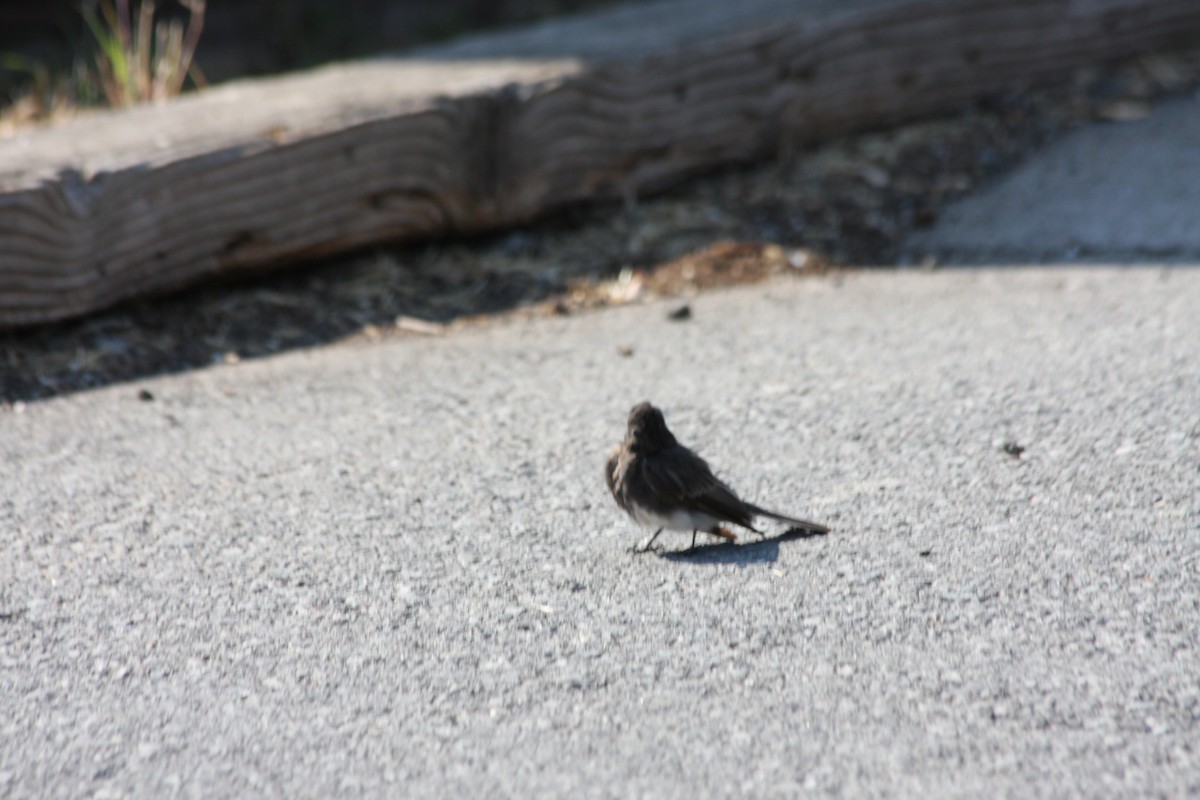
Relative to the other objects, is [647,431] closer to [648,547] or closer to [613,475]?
[613,475]

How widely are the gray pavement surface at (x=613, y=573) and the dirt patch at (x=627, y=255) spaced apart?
302 millimetres

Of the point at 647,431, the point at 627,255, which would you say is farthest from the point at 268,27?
the point at 647,431

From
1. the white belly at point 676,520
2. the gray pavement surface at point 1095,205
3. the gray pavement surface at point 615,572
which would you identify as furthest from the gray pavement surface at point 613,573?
the gray pavement surface at point 1095,205

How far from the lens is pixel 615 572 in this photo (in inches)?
152

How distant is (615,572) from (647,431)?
0.45 metres

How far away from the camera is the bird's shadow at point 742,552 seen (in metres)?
3.90

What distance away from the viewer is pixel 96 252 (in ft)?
18.0

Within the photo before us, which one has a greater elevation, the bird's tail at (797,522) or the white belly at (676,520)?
the white belly at (676,520)

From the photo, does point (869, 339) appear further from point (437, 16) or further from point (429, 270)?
point (437, 16)

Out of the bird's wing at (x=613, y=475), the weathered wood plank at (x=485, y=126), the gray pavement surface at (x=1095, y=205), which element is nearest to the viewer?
the bird's wing at (x=613, y=475)

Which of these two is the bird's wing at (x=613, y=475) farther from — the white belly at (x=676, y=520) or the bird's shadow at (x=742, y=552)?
the bird's shadow at (x=742, y=552)

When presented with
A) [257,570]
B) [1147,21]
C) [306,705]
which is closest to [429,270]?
[257,570]

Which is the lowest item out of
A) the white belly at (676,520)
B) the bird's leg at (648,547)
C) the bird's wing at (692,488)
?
the bird's leg at (648,547)

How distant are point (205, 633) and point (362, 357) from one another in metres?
2.18
